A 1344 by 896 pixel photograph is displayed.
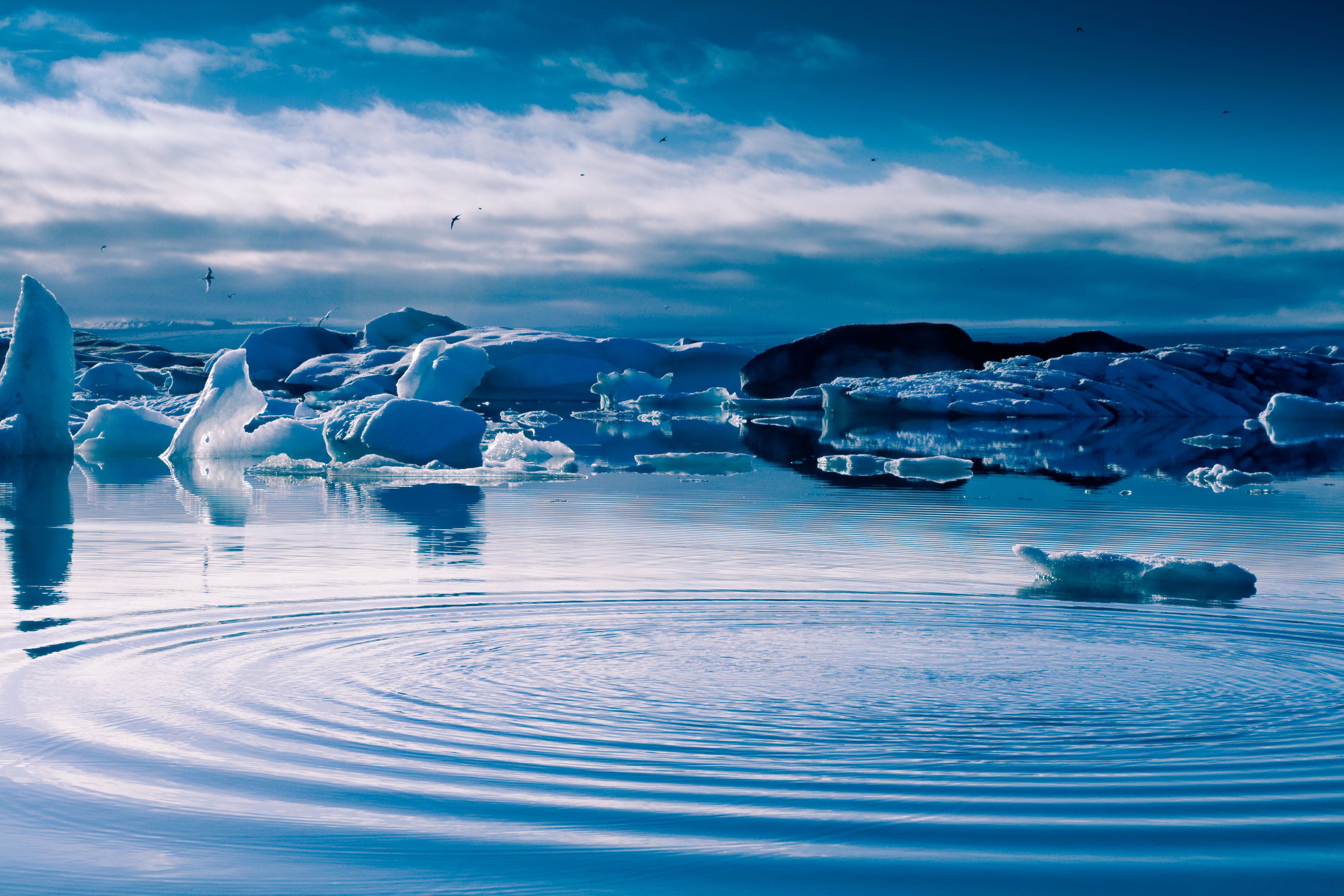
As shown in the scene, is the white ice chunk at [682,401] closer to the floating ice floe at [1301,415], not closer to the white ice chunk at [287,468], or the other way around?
A: the floating ice floe at [1301,415]

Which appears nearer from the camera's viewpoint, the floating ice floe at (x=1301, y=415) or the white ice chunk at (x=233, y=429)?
the white ice chunk at (x=233, y=429)

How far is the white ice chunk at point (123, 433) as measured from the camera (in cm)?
2070

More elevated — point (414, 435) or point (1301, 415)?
→ point (1301, 415)

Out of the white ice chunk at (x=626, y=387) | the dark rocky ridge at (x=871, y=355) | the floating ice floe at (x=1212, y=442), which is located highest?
the dark rocky ridge at (x=871, y=355)

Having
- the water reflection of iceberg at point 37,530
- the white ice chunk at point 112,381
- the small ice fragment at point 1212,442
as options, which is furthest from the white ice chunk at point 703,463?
the white ice chunk at point 112,381

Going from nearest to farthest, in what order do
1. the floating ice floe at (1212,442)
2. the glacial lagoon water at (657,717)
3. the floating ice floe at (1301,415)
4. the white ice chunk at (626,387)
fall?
the glacial lagoon water at (657,717), the floating ice floe at (1212,442), the floating ice floe at (1301,415), the white ice chunk at (626,387)

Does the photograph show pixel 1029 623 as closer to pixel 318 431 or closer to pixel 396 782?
pixel 396 782

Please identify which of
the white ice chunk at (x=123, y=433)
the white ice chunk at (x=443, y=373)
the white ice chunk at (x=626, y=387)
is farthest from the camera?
the white ice chunk at (x=626, y=387)

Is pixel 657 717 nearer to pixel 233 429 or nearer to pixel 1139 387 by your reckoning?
pixel 233 429

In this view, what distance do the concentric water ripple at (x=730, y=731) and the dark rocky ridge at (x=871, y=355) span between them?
159 ft

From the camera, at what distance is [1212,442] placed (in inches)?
958

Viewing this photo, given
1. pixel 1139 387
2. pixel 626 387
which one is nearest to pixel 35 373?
pixel 1139 387

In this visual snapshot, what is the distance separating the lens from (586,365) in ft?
183

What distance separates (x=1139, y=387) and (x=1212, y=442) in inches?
544
